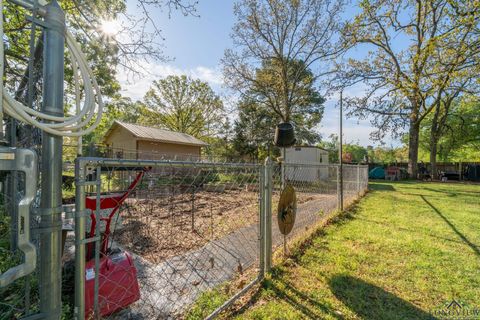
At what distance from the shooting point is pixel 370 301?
8.80 feet

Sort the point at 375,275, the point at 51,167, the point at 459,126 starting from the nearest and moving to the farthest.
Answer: the point at 51,167, the point at 375,275, the point at 459,126

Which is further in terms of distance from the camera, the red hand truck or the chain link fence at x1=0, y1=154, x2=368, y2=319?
the red hand truck

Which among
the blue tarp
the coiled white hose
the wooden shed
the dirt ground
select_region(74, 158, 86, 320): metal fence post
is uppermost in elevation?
the wooden shed

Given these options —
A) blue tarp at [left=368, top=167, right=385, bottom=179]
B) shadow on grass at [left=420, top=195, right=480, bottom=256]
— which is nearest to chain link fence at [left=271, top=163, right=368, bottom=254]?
shadow on grass at [left=420, top=195, right=480, bottom=256]

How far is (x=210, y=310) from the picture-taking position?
2.45 meters

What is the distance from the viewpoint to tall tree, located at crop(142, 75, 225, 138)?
26.3 meters

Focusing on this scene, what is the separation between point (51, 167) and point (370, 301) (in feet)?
10.0

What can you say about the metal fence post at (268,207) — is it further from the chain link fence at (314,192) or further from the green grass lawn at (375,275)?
the chain link fence at (314,192)

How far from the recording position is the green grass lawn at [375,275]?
100 inches

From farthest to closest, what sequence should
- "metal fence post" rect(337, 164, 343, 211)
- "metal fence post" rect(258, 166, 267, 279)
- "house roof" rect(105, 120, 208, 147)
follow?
"house roof" rect(105, 120, 208, 147)
"metal fence post" rect(337, 164, 343, 211)
"metal fence post" rect(258, 166, 267, 279)

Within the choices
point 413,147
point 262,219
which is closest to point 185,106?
point 413,147

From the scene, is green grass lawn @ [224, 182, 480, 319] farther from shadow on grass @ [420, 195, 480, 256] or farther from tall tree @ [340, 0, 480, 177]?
tall tree @ [340, 0, 480, 177]

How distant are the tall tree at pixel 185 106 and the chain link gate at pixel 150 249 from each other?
70.3ft

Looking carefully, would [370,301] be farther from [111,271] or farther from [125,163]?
[125,163]
